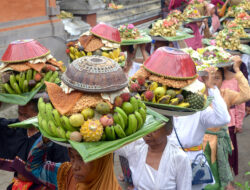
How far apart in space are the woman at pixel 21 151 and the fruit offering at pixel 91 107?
0.73m

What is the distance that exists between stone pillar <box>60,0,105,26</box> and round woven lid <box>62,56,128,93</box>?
23.7 feet

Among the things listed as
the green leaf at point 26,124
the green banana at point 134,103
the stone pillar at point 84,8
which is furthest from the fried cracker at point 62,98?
the stone pillar at point 84,8

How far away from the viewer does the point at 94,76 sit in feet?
6.48

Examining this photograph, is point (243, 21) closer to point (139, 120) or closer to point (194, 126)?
point (194, 126)

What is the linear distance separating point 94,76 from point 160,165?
1077mm

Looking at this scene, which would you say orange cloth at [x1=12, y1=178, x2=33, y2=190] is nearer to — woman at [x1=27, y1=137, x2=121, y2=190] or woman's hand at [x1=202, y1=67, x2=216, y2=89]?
woman at [x1=27, y1=137, x2=121, y2=190]

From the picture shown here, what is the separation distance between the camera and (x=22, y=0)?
267 inches

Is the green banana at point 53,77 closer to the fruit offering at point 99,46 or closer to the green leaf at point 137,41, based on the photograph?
the fruit offering at point 99,46

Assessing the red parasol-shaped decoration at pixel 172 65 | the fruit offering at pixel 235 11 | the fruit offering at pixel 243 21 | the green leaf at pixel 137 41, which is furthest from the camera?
the fruit offering at pixel 235 11

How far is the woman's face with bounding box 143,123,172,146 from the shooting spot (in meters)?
2.61

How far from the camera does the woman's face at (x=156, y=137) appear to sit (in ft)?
8.55

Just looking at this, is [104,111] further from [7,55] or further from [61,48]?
[61,48]

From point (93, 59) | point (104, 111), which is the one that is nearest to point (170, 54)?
point (93, 59)

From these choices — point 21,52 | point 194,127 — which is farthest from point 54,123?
point 194,127
